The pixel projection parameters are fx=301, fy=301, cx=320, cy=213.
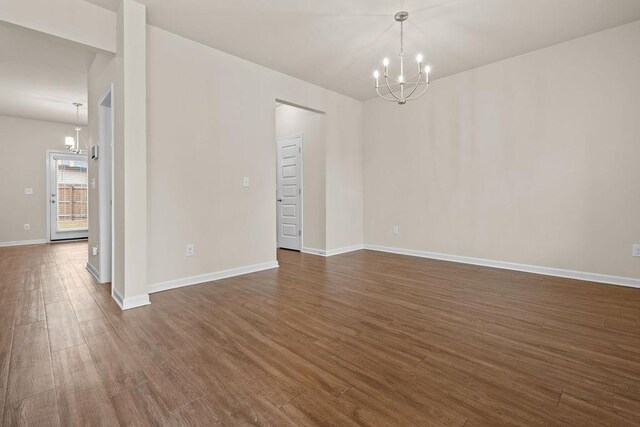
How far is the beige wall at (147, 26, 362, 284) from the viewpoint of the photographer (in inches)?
124

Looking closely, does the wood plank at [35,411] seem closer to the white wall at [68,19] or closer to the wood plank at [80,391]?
the wood plank at [80,391]

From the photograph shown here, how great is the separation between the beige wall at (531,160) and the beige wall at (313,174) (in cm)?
120

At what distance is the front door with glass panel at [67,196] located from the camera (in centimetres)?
684

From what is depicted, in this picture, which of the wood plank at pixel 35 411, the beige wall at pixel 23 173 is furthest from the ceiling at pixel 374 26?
the beige wall at pixel 23 173

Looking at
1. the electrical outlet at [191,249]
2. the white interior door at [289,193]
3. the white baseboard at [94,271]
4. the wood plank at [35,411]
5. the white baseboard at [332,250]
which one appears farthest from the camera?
the white interior door at [289,193]

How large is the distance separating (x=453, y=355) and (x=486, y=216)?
289 centimetres

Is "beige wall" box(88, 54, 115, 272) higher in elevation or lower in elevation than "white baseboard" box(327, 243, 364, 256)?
higher

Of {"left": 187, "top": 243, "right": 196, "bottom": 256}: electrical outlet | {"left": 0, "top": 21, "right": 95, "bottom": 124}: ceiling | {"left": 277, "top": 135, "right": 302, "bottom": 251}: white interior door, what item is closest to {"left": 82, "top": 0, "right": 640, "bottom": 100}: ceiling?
{"left": 0, "top": 21, "right": 95, "bottom": 124}: ceiling

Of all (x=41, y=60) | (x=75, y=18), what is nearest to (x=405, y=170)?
(x=75, y=18)

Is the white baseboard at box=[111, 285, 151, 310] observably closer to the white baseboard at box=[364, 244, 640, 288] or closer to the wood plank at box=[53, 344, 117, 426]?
the wood plank at box=[53, 344, 117, 426]

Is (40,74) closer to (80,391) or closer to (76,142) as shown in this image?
(76,142)

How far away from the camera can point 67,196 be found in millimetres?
7094

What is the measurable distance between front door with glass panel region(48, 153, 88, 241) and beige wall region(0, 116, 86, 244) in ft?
0.50

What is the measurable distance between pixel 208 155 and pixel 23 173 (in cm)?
587
